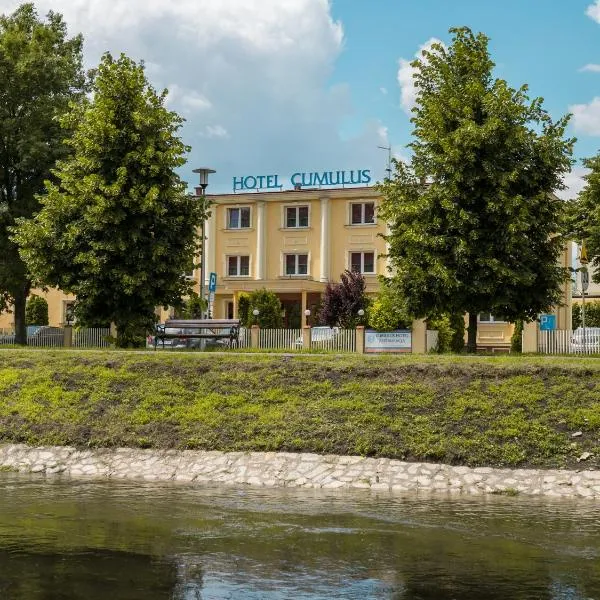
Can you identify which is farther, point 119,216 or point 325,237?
point 325,237

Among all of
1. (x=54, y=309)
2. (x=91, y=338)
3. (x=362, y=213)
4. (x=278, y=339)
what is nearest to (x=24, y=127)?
(x=91, y=338)

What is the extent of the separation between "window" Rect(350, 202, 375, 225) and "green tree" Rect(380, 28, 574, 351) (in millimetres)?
26124

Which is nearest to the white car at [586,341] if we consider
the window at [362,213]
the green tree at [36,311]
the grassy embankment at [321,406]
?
the grassy embankment at [321,406]

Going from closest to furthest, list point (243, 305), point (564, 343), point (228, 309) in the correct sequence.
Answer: point (564, 343) → point (243, 305) → point (228, 309)

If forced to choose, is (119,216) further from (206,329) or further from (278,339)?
(278,339)

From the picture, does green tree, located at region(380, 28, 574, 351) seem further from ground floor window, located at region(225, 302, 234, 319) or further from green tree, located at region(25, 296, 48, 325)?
green tree, located at region(25, 296, 48, 325)

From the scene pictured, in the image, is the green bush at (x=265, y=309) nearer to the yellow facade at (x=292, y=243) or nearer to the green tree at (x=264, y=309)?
the green tree at (x=264, y=309)

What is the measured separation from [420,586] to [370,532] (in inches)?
109

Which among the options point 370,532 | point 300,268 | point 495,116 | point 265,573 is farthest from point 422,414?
point 300,268

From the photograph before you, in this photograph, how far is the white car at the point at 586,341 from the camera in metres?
32.5

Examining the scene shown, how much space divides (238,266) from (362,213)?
9.10 meters

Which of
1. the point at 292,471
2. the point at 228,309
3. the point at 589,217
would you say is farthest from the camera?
the point at 228,309

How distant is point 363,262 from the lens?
57.3 m

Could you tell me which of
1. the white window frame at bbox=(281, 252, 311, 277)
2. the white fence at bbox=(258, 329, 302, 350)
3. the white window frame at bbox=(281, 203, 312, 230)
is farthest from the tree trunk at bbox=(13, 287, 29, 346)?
the white window frame at bbox=(281, 203, 312, 230)
